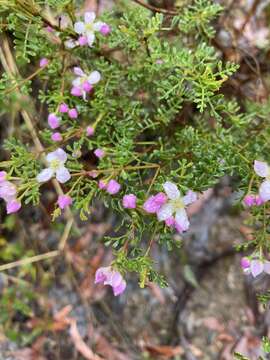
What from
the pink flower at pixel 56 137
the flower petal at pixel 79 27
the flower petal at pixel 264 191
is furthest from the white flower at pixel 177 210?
the flower petal at pixel 79 27

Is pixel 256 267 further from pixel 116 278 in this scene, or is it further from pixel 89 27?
pixel 89 27

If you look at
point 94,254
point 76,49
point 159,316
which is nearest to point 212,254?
point 159,316

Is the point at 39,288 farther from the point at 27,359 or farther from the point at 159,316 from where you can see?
the point at 159,316

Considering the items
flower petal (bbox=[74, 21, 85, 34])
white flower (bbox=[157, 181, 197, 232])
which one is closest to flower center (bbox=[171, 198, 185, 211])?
white flower (bbox=[157, 181, 197, 232])

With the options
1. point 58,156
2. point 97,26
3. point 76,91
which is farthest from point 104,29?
point 58,156

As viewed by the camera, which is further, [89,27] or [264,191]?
[89,27]
